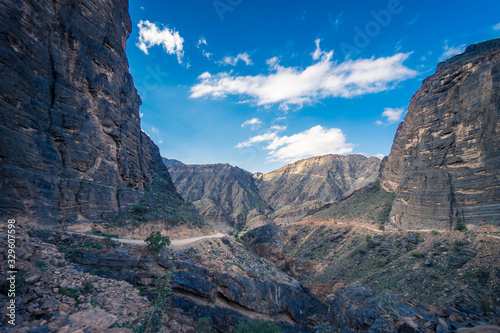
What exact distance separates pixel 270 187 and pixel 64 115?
12604 cm

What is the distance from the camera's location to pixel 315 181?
12131cm

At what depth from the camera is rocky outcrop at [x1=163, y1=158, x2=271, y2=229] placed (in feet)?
305

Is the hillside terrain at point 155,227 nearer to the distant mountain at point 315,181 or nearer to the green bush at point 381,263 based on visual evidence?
the green bush at point 381,263

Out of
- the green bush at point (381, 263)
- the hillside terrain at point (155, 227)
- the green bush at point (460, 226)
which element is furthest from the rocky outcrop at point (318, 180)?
the green bush at point (460, 226)

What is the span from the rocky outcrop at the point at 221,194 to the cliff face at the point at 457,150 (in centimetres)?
6607

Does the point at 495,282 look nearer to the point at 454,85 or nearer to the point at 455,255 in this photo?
the point at 455,255

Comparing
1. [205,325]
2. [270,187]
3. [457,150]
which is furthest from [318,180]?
[205,325]

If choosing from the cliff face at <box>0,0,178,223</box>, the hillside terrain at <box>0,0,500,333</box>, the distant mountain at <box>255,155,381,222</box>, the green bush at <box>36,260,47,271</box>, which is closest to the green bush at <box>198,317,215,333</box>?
the hillside terrain at <box>0,0,500,333</box>

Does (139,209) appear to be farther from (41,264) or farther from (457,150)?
(457,150)

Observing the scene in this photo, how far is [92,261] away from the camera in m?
12.8

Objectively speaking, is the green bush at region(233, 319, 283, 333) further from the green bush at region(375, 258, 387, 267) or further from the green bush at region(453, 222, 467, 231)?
the green bush at region(453, 222, 467, 231)

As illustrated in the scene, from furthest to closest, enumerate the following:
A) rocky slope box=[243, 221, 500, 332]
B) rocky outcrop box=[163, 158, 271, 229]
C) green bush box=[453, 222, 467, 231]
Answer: rocky outcrop box=[163, 158, 271, 229], green bush box=[453, 222, 467, 231], rocky slope box=[243, 221, 500, 332]

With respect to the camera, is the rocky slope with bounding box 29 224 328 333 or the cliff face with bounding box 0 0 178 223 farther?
the cliff face with bounding box 0 0 178 223

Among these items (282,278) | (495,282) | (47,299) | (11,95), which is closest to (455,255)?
(495,282)
